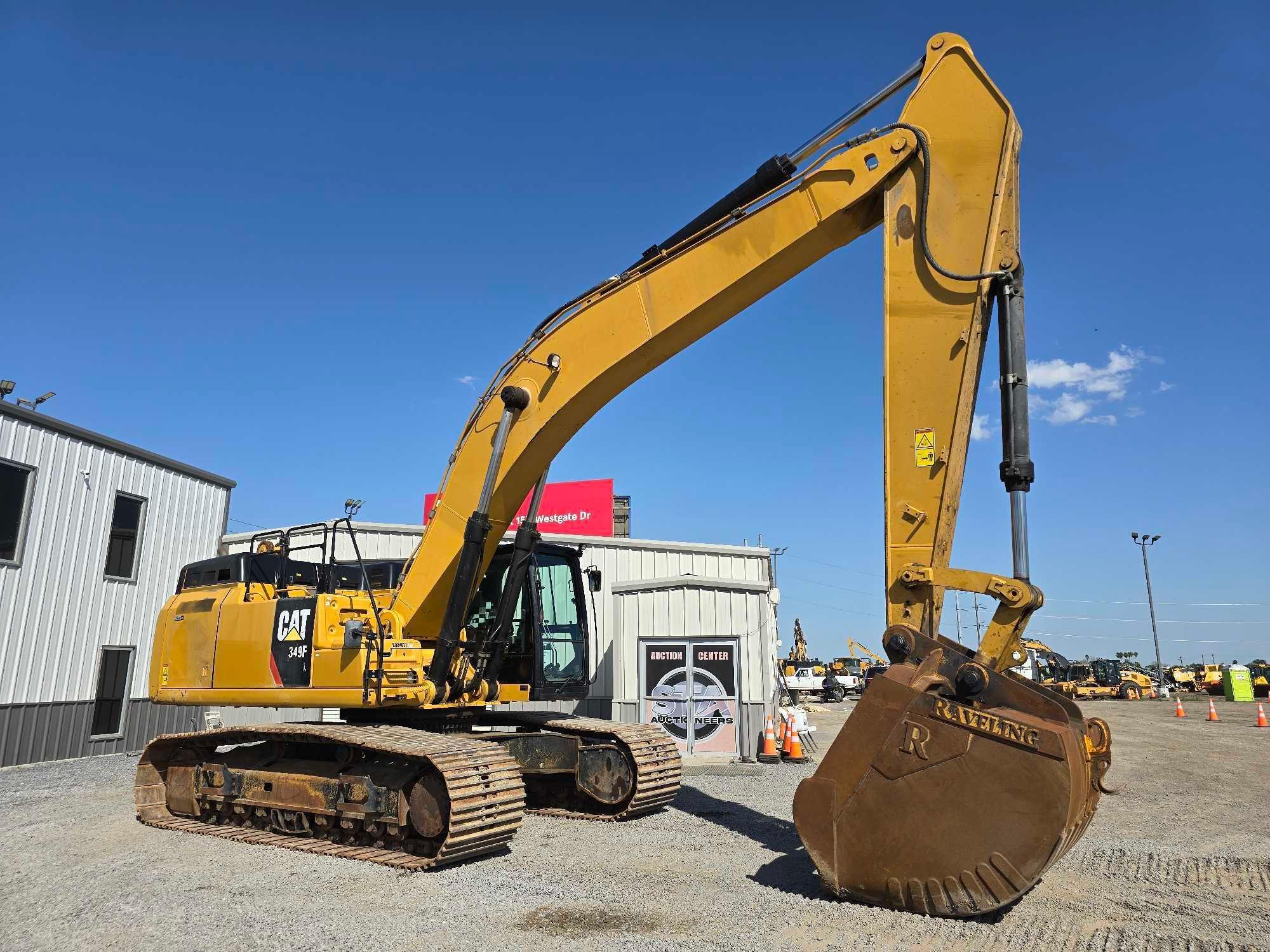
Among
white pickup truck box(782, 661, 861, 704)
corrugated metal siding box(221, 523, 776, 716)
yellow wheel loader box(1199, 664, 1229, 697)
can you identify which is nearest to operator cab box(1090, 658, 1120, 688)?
yellow wheel loader box(1199, 664, 1229, 697)

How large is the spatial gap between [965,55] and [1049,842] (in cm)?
525

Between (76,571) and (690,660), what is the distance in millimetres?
10809

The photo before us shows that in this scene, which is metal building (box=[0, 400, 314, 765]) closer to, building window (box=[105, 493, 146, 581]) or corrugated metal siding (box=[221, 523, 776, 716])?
building window (box=[105, 493, 146, 581])

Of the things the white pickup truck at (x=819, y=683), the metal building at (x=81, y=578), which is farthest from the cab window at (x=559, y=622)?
the white pickup truck at (x=819, y=683)

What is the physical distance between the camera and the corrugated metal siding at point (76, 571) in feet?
46.6

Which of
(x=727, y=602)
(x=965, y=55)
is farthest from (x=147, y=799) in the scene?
(x=965, y=55)

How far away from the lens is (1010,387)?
5.78 meters

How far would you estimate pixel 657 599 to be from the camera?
15391 mm

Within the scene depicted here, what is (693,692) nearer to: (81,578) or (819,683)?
(81,578)

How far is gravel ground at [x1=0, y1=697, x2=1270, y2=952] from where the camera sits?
5.06 meters

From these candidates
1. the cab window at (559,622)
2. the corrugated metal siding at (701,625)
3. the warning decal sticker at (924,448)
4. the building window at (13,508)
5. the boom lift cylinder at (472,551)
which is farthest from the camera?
the corrugated metal siding at (701,625)

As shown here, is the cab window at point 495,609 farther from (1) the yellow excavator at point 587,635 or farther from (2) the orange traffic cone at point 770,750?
(2) the orange traffic cone at point 770,750

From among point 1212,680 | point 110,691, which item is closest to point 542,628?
point 110,691

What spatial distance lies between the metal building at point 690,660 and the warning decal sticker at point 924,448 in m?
9.10
